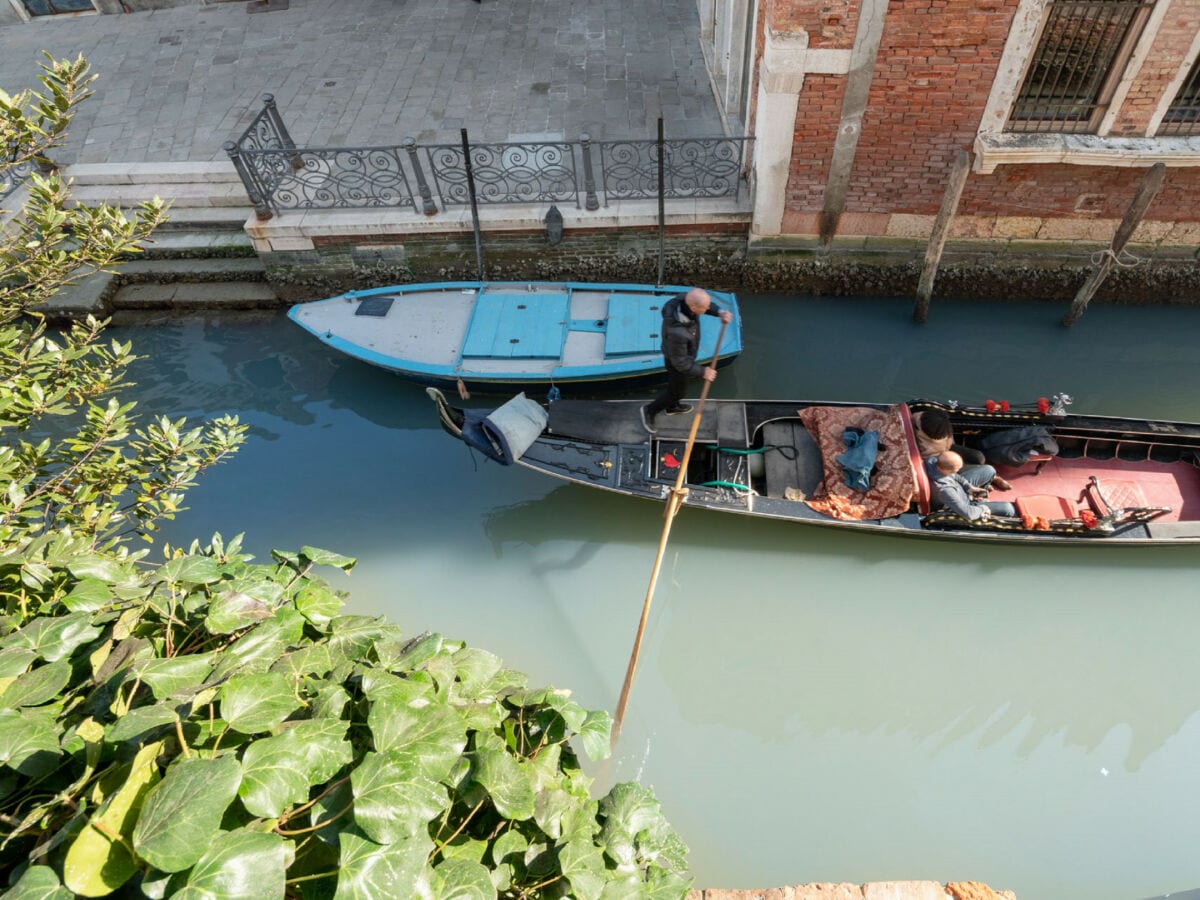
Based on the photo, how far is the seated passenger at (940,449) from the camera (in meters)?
4.76

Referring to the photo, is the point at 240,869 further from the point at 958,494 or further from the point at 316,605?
the point at 958,494

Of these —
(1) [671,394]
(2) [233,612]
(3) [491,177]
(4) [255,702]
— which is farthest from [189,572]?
(3) [491,177]

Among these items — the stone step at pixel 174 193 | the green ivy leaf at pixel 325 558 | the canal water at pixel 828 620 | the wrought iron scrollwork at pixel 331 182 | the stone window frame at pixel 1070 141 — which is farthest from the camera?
the stone step at pixel 174 193

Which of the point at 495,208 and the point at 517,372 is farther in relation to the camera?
the point at 495,208

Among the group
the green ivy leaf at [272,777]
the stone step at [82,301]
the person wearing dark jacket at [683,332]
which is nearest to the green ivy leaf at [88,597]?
the green ivy leaf at [272,777]

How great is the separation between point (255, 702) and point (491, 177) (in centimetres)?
633

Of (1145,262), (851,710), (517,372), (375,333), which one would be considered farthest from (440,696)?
(1145,262)

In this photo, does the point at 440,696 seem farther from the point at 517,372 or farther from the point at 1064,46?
the point at 1064,46

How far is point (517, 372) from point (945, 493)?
3.46 meters

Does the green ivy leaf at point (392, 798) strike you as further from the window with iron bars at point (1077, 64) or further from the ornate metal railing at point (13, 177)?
the window with iron bars at point (1077, 64)

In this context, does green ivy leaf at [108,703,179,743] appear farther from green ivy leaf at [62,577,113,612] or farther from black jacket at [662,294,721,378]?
black jacket at [662,294,721,378]

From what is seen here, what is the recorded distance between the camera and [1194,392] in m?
6.07

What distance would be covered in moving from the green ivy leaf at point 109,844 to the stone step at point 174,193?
24.4 ft

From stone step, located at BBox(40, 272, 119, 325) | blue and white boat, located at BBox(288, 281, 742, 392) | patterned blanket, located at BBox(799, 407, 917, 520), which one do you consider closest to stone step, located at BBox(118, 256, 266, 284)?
stone step, located at BBox(40, 272, 119, 325)
